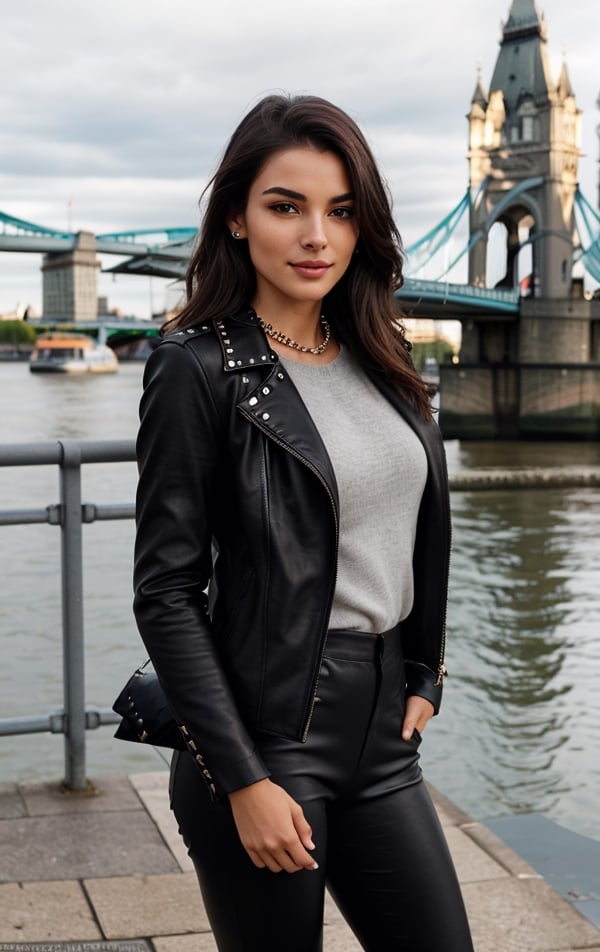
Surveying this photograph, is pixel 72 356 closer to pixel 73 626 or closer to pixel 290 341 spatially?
pixel 73 626

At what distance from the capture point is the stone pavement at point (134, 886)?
165cm

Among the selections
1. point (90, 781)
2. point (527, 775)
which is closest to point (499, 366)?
point (527, 775)

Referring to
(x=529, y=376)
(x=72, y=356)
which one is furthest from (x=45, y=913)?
(x=72, y=356)

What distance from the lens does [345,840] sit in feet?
3.35

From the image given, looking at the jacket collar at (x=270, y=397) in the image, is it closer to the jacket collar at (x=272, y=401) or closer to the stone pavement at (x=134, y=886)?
the jacket collar at (x=272, y=401)

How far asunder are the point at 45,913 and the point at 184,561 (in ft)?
3.00

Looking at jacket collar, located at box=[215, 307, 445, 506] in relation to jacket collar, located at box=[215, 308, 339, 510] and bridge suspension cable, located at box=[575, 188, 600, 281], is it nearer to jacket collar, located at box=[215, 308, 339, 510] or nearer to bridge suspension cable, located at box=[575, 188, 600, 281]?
jacket collar, located at box=[215, 308, 339, 510]

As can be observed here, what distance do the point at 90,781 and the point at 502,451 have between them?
26.2 metres

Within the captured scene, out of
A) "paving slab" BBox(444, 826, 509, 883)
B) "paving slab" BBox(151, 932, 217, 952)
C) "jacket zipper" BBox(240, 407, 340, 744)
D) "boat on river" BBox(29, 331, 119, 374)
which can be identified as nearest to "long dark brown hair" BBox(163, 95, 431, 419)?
"jacket zipper" BBox(240, 407, 340, 744)

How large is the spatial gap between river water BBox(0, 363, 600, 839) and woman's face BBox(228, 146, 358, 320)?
142 inches

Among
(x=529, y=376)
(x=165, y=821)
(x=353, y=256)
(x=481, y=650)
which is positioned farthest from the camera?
(x=529, y=376)

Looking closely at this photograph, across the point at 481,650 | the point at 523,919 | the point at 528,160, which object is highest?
the point at 528,160

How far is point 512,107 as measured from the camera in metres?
39.4

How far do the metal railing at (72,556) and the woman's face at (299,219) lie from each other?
1.00 m
